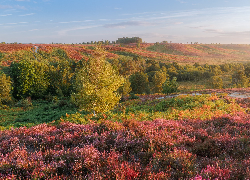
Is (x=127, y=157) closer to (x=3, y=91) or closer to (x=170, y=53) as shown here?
(x=3, y=91)

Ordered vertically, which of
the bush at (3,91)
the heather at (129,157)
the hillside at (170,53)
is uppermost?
the hillside at (170,53)

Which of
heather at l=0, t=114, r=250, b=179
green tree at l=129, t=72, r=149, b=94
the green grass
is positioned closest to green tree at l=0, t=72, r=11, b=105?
the green grass

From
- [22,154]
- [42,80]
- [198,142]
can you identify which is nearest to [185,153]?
[198,142]

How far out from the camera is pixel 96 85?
16.4 m

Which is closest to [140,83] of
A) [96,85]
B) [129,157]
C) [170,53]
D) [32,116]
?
Result: [32,116]

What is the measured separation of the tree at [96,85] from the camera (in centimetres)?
1585

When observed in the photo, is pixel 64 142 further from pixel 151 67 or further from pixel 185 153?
pixel 151 67

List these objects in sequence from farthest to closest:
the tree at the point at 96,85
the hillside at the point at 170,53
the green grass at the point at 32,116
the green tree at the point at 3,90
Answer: the hillside at the point at 170,53
the green tree at the point at 3,90
the green grass at the point at 32,116
the tree at the point at 96,85

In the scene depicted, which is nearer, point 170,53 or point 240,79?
point 240,79

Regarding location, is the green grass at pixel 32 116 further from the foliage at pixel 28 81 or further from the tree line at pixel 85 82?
the foliage at pixel 28 81

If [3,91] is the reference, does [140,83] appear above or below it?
above

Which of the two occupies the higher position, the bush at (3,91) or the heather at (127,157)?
the heather at (127,157)

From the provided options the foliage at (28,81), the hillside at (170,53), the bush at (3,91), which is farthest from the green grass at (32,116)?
the hillside at (170,53)

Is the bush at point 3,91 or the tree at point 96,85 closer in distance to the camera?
the tree at point 96,85
